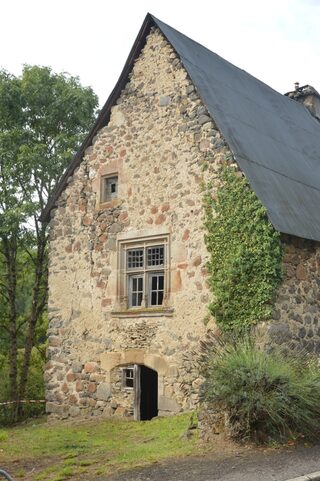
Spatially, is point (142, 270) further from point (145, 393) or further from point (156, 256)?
point (145, 393)

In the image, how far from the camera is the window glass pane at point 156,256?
12.3 meters

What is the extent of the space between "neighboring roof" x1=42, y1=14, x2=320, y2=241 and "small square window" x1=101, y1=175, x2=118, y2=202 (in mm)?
1053

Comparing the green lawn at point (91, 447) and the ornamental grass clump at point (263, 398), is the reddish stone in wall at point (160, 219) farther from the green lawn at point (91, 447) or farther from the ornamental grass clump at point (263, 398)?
the ornamental grass clump at point (263, 398)

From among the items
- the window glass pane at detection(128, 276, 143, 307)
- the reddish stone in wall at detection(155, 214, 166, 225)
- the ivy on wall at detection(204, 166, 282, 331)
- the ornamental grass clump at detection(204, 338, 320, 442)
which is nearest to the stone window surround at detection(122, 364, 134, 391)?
the window glass pane at detection(128, 276, 143, 307)

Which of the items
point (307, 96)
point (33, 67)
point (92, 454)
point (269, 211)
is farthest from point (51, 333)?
point (307, 96)

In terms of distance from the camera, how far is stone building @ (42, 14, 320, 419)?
36.9 feet

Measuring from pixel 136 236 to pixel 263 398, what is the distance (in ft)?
18.4

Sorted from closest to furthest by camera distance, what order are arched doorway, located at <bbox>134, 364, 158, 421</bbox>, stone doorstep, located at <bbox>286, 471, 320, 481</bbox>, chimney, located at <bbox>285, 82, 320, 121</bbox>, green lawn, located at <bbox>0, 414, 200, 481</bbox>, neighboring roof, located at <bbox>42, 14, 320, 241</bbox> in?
stone doorstep, located at <bbox>286, 471, 320, 481</bbox> < green lawn, located at <bbox>0, 414, 200, 481</bbox> < neighboring roof, located at <bbox>42, 14, 320, 241</bbox> < arched doorway, located at <bbox>134, 364, 158, 421</bbox> < chimney, located at <bbox>285, 82, 320, 121</bbox>

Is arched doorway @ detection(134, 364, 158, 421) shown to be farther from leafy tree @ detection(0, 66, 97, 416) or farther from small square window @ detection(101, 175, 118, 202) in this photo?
leafy tree @ detection(0, 66, 97, 416)

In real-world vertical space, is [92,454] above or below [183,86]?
below

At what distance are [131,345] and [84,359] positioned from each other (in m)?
1.43

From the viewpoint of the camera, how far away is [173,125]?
40.6 ft

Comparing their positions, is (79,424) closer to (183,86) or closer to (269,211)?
(269,211)

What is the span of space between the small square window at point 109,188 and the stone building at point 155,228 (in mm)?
29
